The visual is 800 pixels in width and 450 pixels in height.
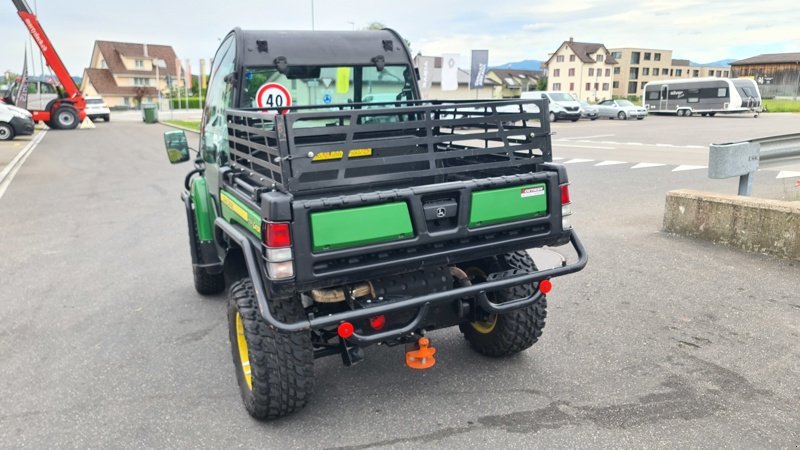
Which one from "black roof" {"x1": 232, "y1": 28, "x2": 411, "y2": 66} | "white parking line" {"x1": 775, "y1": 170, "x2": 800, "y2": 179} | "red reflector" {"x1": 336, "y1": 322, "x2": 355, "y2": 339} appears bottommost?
"white parking line" {"x1": 775, "y1": 170, "x2": 800, "y2": 179}

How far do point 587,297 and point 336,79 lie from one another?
9.05 ft

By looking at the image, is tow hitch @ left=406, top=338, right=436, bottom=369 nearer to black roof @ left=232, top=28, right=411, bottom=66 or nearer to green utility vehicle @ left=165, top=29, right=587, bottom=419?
green utility vehicle @ left=165, top=29, right=587, bottom=419

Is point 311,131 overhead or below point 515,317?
overhead

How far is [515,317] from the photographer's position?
3.84m

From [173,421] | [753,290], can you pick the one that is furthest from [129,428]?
[753,290]

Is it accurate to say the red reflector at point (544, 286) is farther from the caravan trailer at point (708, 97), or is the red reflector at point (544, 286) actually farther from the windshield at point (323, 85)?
the caravan trailer at point (708, 97)

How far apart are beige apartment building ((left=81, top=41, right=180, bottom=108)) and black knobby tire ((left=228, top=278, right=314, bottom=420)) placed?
79165 mm

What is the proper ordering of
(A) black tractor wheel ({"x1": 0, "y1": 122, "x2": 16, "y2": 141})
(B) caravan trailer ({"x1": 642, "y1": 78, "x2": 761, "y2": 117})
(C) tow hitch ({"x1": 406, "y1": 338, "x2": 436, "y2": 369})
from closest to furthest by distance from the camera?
(C) tow hitch ({"x1": 406, "y1": 338, "x2": 436, "y2": 369}) → (A) black tractor wheel ({"x1": 0, "y1": 122, "x2": 16, "y2": 141}) → (B) caravan trailer ({"x1": 642, "y1": 78, "x2": 761, "y2": 117})

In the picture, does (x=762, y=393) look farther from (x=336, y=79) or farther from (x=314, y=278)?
(x=336, y=79)

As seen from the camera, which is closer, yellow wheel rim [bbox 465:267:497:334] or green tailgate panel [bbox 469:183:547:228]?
green tailgate panel [bbox 469:183:547:228]

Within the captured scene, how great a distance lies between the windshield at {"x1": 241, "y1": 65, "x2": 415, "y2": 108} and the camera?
14.0ft

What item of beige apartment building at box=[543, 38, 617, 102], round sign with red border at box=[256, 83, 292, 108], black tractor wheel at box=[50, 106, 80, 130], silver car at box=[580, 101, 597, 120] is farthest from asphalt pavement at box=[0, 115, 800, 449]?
beige apartment building at box=[543, 38, 617, 102]

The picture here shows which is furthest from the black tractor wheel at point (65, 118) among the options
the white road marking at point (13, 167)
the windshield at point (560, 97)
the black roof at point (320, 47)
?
the black roof at point (320, 47)

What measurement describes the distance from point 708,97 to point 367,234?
4158cm
